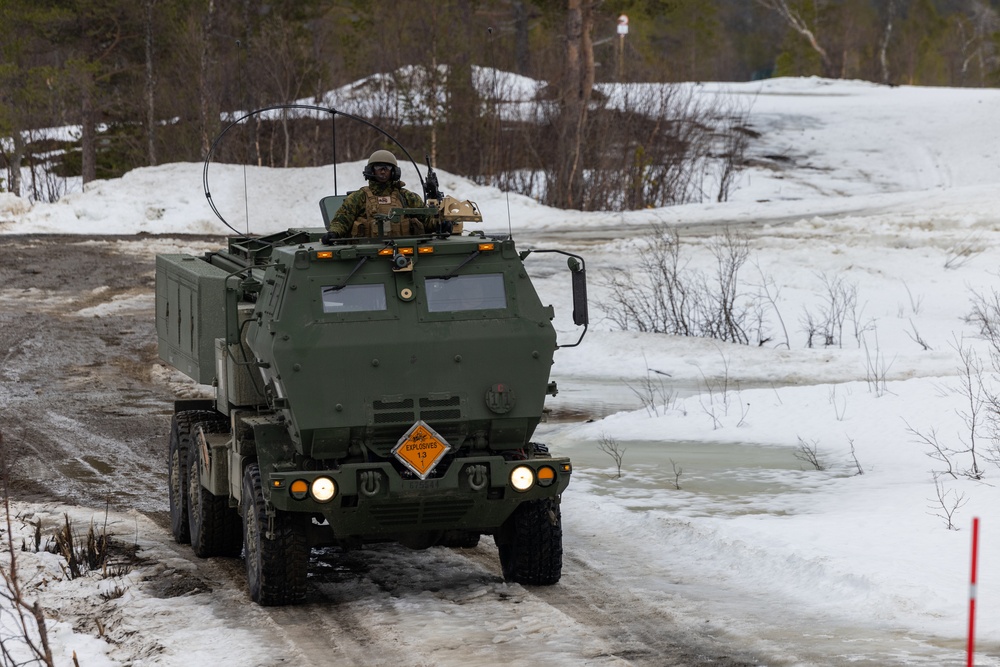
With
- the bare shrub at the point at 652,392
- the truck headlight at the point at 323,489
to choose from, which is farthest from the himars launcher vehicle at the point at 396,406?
the bare shrub at the point at 652,392

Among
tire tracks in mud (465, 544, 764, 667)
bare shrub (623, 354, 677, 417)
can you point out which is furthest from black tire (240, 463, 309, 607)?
bare shrub (623, 354, 677, 417)

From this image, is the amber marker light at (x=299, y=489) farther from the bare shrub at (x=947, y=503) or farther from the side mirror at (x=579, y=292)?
the bare shrub at (x=947, y=503)

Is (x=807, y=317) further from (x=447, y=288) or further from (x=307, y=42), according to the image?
(x=307, y=42)

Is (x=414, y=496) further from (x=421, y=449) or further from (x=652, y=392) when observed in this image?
(x=652, y=392)

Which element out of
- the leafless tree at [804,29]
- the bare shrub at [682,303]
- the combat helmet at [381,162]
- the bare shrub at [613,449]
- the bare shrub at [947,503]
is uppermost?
the leafless tree at [804,29]

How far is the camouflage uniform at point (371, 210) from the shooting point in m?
10.2

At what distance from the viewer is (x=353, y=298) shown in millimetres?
8867

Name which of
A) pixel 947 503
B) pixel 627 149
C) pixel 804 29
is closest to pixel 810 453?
pixel 947 503

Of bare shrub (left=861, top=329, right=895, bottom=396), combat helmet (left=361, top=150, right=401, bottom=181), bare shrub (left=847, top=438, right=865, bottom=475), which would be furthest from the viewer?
bare shrub (left=861, top=329, right=895, bottom=396)

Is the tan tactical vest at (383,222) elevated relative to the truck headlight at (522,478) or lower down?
elevated

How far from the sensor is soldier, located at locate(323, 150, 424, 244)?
10.2 metres

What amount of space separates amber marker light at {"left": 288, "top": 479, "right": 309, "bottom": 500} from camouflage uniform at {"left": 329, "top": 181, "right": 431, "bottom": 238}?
7.64 feet

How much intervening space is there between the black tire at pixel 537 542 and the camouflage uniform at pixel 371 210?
228cm

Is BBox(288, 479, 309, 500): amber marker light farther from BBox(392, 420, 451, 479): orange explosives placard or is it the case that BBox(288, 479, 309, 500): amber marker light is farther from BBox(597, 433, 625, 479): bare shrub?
BBox(597, 433, 625, 479): bare shrub
